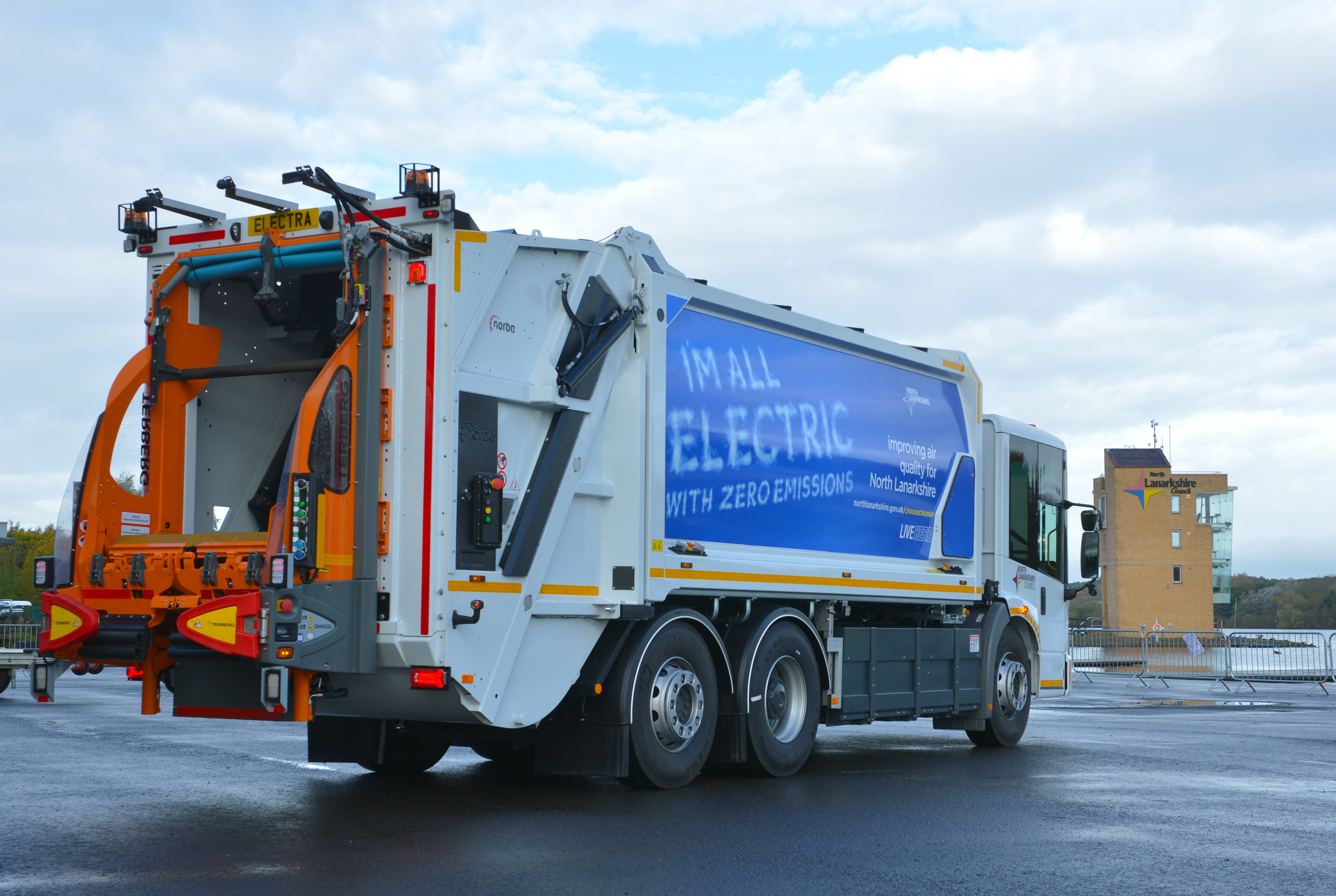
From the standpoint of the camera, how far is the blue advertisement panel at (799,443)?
9.56 meters

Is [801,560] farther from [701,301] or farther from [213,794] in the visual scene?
[213,794]

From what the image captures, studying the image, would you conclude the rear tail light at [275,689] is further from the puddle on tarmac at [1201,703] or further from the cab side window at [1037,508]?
the puddle on tarmac at [1201,703]

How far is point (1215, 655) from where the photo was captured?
30.0 metres

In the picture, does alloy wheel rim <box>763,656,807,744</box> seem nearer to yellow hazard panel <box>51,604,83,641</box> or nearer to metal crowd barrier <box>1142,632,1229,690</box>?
yellow hazard panel <box>51,604,83,641</box>

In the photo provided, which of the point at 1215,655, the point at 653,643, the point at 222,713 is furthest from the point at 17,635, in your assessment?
the point at 1215,655

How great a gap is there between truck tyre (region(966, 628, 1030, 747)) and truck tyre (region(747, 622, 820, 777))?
315 centimetres

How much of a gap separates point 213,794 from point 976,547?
722 centimetres

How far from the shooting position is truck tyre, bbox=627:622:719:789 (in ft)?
28.8

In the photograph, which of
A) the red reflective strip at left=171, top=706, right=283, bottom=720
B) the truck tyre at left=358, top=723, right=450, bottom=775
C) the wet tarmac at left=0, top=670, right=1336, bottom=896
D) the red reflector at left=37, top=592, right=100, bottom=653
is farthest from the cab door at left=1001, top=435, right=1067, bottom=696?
the red reflector at left=37, top=592, right=100, bottom=653

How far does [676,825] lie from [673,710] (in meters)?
1.39

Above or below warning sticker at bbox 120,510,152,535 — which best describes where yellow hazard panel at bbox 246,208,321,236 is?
above

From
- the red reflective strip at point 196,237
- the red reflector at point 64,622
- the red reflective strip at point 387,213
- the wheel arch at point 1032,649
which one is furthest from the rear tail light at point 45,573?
the wheel arch at point 1032,649

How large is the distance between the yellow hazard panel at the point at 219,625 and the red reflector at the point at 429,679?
39.3 inches

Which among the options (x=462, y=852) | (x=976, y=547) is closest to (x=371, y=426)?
(x=462, y=852)
